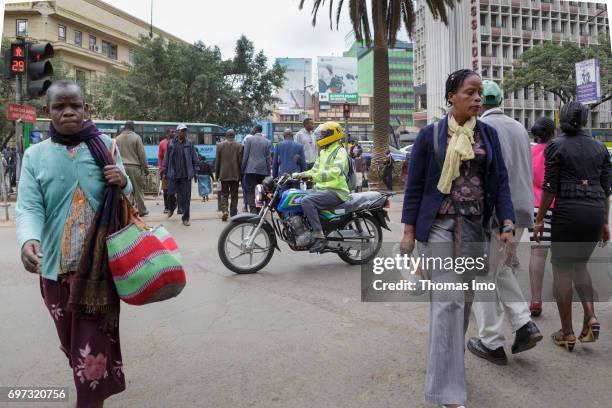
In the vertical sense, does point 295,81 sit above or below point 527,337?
above

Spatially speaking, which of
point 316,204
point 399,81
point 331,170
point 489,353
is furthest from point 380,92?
point 399,81

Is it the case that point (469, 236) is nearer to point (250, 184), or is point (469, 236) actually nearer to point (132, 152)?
point (250, 184)

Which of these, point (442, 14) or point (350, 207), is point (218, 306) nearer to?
point (350, 207)

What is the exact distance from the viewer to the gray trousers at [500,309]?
11.6 feet

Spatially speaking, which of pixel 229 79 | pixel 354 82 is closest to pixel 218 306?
pixel 229 79

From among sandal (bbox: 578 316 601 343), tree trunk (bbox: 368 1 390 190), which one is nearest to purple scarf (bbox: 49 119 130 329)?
sandal (bbox: 578 316 601 343)

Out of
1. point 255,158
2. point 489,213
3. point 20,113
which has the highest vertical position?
point 20,113

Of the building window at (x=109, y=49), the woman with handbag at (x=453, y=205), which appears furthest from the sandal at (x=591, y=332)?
the building window at (x=109, y=49)

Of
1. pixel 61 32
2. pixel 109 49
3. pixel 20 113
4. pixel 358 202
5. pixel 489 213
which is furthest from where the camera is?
pixel 109 49

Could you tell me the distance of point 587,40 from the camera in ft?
245

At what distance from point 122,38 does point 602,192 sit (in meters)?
55.6

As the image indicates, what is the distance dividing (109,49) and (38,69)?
49.9 metres

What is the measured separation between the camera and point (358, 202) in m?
6.59

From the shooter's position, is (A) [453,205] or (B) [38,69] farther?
(B) [38,69]
